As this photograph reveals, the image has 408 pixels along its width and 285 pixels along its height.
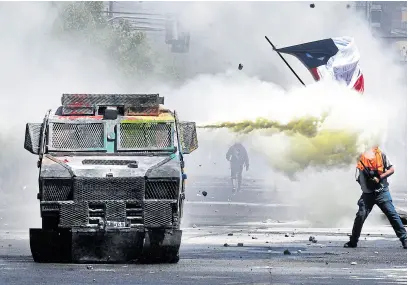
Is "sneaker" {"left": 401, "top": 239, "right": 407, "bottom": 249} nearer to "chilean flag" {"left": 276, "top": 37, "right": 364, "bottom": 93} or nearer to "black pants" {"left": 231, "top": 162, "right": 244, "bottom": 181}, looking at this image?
"chilean flag" {"left": 276, "top": 37, "right": 364, "bottom": 93}

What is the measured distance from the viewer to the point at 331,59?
3894cm

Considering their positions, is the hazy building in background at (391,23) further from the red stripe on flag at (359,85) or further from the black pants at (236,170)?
the red stripe on flag at (359,85)

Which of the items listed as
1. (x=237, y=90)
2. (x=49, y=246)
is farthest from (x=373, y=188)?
(x=237, y=90)

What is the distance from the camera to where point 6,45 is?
66250mm

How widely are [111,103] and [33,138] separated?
4.41 ft

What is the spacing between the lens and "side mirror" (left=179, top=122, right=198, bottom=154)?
22.7m

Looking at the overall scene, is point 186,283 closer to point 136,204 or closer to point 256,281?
point 256,281

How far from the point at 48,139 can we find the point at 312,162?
26.3 ft

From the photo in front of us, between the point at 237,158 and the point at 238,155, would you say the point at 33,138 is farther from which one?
the point at 238,155

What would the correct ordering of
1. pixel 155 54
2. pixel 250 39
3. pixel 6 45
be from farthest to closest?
pixel 155 54 → pixel 250 39 → pixel 6 45

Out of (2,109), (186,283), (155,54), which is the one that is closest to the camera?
(186,283)

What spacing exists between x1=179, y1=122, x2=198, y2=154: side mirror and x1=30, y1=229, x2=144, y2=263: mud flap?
1876 millimetres

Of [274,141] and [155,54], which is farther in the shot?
[155,54]

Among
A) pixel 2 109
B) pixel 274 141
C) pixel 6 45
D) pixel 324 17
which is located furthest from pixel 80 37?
pixel 274 141
